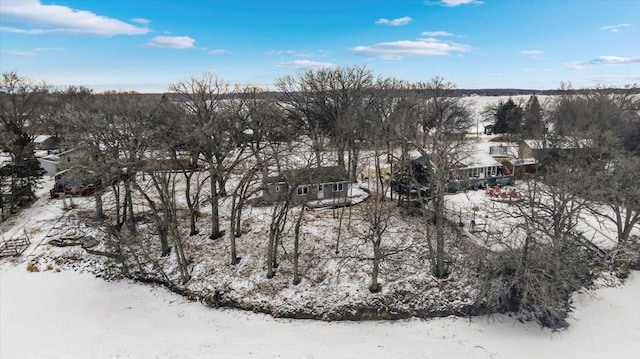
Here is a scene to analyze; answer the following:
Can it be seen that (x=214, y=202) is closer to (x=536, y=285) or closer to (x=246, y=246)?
(x=246, y=246)

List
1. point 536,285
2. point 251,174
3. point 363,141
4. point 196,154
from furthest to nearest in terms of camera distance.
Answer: point 363,141 → point 196,154 → point 251,174 → point 536,285

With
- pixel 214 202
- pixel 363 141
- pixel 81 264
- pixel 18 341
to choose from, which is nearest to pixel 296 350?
pixel 214 202

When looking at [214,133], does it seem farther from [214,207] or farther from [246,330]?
[246,330]

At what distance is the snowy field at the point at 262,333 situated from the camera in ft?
49.1

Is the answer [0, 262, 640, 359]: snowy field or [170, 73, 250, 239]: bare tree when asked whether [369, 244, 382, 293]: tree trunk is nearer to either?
[0, 262, 640, 359]: snowy field

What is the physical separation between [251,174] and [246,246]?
192 inches

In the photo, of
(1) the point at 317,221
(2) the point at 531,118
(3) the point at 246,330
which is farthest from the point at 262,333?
(2) the point at 531,118

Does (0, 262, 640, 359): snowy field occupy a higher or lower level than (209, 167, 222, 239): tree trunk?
lower

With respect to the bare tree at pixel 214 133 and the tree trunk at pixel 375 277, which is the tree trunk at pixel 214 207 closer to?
the bare tree at pixel 214 133

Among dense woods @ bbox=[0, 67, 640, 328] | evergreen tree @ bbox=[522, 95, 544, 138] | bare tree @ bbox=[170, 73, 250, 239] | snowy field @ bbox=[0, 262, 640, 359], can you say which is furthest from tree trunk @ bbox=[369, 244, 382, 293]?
evergreen tree @ bbox=[522, 95, 544, 138]

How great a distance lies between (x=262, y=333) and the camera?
16359 millimetres

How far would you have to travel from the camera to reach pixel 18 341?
1555cm

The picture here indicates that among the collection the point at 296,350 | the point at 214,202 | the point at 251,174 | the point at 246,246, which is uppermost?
the point at 251,174

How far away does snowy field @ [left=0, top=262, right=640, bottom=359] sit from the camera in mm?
14977
